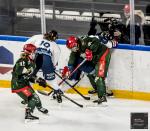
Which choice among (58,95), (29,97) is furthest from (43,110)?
(58,95)

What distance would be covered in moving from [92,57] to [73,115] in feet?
2.47

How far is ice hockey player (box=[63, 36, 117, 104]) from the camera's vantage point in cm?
738

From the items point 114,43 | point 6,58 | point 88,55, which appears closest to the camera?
point 88,55

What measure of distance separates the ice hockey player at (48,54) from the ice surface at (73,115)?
299 mm

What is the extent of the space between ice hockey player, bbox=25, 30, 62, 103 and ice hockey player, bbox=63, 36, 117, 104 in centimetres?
17

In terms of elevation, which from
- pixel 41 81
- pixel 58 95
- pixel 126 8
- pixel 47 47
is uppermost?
pixel 126 8

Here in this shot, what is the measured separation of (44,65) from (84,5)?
111 centimetres

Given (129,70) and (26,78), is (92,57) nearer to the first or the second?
(129,70)

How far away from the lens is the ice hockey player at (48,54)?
7.38 meters

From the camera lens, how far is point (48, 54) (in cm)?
739

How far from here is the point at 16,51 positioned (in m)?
8.08

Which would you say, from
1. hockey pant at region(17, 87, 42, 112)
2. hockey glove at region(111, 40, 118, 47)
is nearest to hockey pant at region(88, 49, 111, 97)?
hockey glove at region(111, 40, 118, 47)

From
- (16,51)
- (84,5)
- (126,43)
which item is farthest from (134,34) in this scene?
(16,51)

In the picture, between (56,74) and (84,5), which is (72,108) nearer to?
(56,74)
